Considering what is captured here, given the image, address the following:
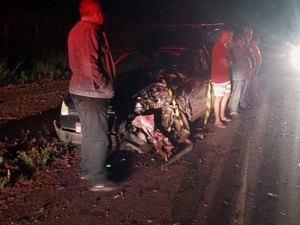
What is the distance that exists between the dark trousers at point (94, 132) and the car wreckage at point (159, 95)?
2.17 ft

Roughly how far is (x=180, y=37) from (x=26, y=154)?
3766 mm

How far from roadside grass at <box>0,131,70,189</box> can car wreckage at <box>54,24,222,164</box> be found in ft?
0.95

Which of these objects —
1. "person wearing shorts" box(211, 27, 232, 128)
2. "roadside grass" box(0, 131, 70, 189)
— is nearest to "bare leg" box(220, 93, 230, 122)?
"person wearing shorts" box(211, 27, 232, 128)

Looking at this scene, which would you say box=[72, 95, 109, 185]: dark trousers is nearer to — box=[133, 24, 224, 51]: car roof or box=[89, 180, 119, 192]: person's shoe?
box=[89, 180, 119, 192]: person's shoe

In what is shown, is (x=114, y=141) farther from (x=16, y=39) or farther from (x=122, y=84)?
(x=16, y=39)

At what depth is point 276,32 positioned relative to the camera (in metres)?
14.7

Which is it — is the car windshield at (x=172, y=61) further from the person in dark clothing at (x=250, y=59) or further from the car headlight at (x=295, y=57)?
the car headlight at (x=295, y=57)

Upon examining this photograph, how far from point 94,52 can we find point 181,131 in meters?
2.40

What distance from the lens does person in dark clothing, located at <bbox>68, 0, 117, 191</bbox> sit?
13.0ft

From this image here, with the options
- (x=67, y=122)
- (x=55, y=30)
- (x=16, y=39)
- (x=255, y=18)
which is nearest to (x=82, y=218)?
(x=67, y=122)

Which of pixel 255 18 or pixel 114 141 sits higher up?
pixel 255 18

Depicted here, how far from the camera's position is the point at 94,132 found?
427cm

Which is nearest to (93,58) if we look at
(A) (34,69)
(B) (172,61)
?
(B) (172,61)

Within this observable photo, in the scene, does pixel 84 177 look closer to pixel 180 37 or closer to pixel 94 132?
pixel 94 132
